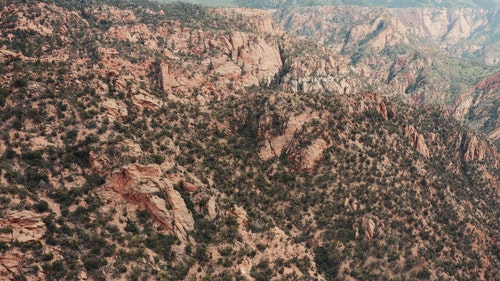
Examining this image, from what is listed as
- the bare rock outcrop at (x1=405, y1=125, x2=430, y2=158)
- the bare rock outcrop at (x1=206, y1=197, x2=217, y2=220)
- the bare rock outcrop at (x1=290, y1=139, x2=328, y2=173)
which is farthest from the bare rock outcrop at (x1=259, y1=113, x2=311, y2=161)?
the bare rock outcrop at (x1=405, y1=125, x2=430, y2=158)

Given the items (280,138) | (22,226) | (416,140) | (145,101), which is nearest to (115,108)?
(145,101)

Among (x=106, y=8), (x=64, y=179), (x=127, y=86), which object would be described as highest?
(x=106, y=8)

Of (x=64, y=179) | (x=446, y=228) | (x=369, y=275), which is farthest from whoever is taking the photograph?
(x=446, y=228)

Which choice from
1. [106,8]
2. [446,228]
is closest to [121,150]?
[446,228]

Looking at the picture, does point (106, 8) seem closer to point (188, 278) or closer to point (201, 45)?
point (201, 45)

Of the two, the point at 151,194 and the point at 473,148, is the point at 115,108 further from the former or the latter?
the point at 473,148

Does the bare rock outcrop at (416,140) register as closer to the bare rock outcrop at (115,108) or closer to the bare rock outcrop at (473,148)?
the bare rock outcrop at (473,148)

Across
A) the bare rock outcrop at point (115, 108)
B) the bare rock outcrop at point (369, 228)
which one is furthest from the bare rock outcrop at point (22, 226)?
the bare rock outcrop at point (369, 228)
